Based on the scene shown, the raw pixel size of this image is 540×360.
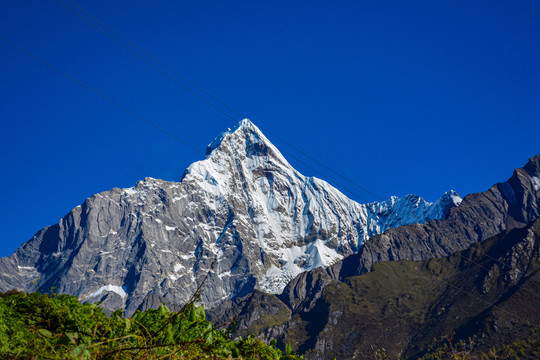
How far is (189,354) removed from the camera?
199 inches

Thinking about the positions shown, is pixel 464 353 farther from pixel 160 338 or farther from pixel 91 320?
pixel 91 320

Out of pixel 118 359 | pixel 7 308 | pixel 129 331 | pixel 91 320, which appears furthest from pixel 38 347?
pixel 7 308

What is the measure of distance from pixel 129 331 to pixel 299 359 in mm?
2456

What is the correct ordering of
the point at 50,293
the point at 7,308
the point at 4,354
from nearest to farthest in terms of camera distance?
1. the point at 4,354
2. the point at 7,308
3. the point at 50,293

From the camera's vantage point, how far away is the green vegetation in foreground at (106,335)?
4527 mm

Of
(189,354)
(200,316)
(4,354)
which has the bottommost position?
(4,354)

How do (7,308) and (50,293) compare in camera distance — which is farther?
(50,293)

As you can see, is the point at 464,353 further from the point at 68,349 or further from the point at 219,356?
the point at 68,349

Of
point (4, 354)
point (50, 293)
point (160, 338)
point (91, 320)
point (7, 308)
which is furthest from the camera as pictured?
point (50, 293)

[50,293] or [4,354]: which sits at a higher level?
[50,293]

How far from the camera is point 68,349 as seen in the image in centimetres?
445

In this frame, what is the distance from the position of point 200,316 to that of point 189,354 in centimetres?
122

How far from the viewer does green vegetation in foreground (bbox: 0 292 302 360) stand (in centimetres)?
453

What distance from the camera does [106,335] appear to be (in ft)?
18.7
